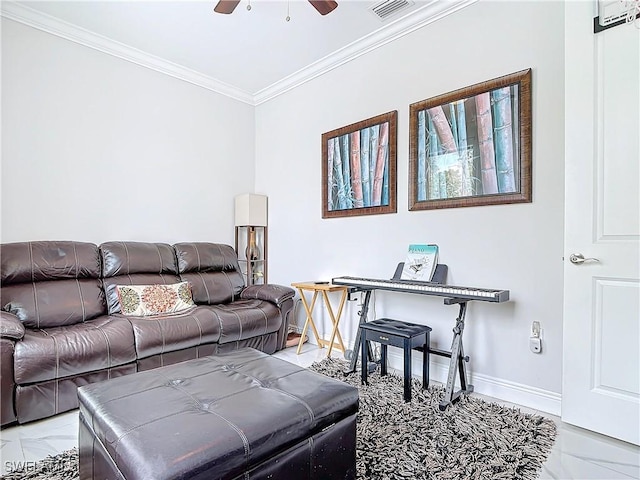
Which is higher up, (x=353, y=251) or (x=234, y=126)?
(x=234, y=126)

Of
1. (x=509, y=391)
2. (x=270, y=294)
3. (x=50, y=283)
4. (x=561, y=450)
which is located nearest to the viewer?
(x=561, y=450)

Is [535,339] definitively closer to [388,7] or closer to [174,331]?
[174,331]

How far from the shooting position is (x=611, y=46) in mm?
1884

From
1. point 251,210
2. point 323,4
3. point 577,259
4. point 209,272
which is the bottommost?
point 209,272

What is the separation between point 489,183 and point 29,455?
2970 mm

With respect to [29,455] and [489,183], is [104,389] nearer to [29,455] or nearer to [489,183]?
[29,455]

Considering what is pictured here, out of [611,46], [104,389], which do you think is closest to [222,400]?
[104,389]

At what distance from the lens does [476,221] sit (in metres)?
2.52

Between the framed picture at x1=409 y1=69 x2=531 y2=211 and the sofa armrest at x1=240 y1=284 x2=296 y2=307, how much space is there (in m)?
1.41

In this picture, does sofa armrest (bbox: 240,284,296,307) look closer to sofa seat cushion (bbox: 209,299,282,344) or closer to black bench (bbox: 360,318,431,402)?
sofa seat cushion (bbox: 209,299,282,344)

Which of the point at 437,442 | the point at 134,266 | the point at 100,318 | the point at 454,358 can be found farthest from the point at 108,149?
the point at 437,442

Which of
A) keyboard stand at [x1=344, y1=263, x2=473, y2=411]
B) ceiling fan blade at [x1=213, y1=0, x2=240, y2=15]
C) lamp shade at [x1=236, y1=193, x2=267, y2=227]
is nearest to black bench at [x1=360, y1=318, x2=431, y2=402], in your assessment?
keyboard stand at [x1=344, y1=263, x2=473, y2=411]

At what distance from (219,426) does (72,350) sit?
1479mm

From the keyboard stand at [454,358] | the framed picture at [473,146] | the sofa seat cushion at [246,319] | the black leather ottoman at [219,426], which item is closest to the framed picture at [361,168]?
the framed picture at [473,146]
